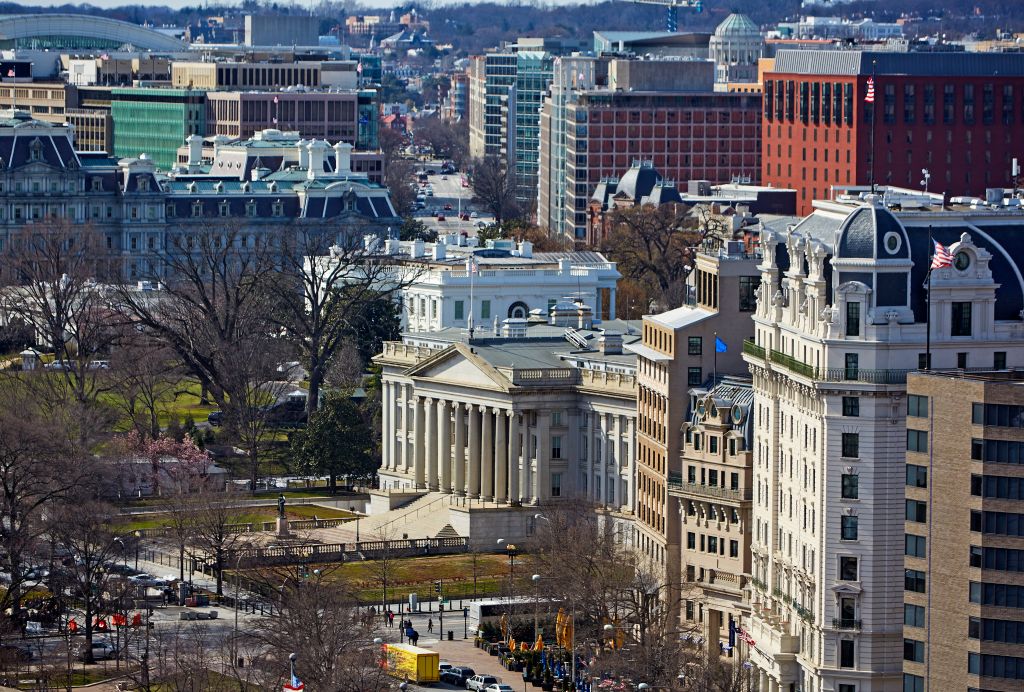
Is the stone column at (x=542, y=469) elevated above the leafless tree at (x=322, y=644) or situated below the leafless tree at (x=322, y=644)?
above

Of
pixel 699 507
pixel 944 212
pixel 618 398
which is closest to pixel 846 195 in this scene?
pixel 944 212

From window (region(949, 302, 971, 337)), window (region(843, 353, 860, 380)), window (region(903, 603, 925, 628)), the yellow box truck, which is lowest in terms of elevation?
the yellow box truck

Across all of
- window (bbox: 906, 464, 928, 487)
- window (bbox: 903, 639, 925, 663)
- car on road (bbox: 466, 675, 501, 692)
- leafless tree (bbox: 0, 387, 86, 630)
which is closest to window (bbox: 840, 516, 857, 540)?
window (bbox: 906, 464, 928, 487)

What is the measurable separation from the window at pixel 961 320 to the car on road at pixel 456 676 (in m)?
29.0

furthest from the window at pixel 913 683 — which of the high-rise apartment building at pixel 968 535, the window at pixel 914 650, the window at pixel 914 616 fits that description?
the window at pixel 914 616

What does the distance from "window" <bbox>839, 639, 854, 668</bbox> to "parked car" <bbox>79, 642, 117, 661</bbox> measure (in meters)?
37.1

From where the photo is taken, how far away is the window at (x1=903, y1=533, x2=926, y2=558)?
5502 inches

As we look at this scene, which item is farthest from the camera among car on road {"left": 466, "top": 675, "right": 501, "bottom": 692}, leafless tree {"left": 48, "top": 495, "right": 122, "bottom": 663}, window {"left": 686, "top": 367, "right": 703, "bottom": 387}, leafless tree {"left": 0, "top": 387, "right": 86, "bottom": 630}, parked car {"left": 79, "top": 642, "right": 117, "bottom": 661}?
window {"left": 686, "top": 367, "right": 703, "bottom": 387}

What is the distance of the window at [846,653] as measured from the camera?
144 meters

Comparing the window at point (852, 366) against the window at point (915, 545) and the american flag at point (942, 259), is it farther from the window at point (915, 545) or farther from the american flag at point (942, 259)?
the window at point (915, 545)

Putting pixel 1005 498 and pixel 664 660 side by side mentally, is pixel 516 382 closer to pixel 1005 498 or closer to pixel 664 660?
pixel 664 660

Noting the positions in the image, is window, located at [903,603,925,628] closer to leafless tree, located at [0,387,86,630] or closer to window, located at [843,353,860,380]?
window, located at [843,353,860,380]

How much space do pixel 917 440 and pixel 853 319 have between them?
22.3 feet

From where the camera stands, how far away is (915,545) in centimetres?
14025
